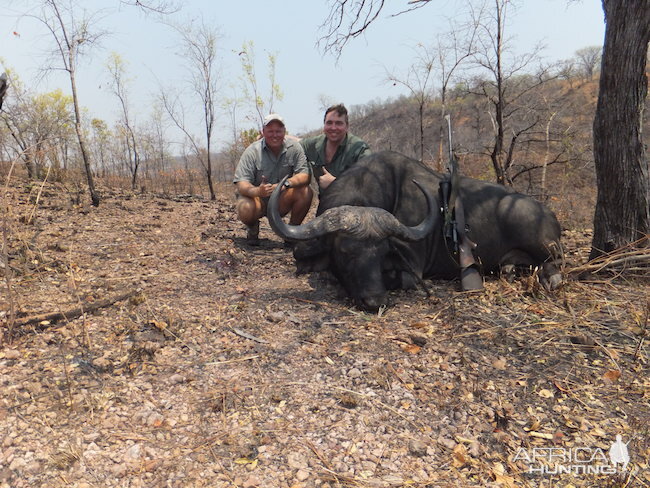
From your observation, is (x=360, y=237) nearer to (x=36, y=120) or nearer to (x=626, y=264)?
(x=626, y=264)

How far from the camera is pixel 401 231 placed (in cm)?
407

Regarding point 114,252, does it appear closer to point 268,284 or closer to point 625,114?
point 268,284

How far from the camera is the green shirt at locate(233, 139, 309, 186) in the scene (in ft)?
18.4

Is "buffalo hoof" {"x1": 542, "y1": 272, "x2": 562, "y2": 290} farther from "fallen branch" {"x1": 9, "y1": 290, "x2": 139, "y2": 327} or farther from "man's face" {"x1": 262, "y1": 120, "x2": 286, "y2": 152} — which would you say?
"fallen branch" {"x1": 9, "y1": 290, "x2": 139, "y2": 327}

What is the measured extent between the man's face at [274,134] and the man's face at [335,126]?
63 centimetres

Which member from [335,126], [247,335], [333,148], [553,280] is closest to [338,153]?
[333,148]

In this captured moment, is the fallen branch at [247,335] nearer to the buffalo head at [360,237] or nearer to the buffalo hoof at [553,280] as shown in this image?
the buffalo head at [360,237]

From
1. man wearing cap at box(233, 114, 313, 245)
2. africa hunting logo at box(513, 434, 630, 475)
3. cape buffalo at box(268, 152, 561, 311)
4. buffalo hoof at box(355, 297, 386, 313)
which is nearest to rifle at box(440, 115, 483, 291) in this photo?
cape buffalo at box(268, 152, 561, 311)

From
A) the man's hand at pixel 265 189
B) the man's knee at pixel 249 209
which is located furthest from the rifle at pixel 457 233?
the man's knee at pixel 249 209

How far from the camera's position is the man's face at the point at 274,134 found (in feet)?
18.0

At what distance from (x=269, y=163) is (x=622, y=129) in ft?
13.6

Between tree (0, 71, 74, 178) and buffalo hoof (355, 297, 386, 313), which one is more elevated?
tree (0, 71, 74, 178)

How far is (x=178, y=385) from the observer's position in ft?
8.41

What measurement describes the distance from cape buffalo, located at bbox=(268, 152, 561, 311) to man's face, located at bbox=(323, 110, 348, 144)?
Answer: 817 millimetres
